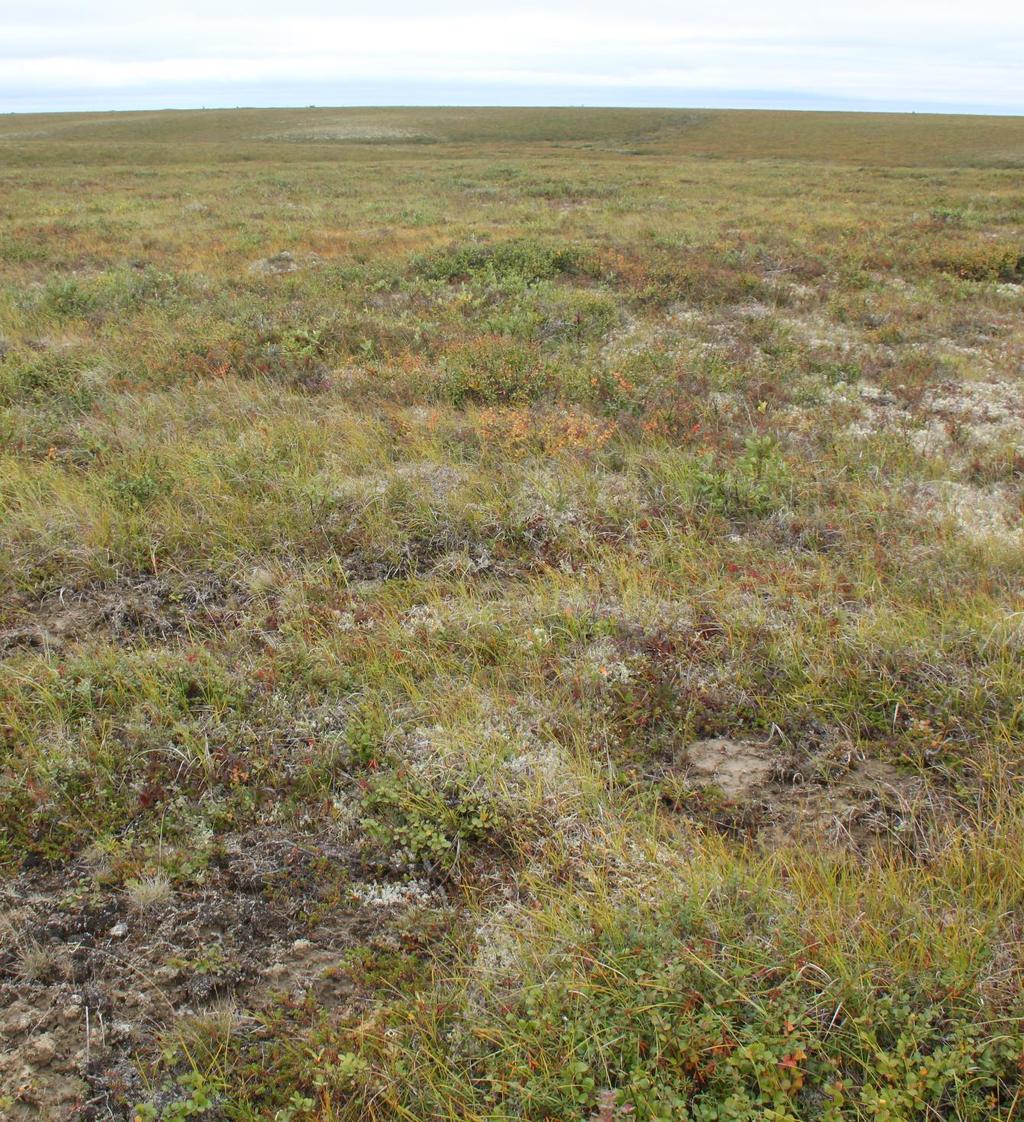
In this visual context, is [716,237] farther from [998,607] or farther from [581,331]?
[998,607]

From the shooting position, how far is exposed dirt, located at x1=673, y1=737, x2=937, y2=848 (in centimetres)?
321

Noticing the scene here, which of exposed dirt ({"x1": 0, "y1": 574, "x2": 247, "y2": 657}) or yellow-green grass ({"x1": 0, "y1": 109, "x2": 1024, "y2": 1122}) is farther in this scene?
exposed dirt ({"x1": 0, "y1": 574, "x2": 247, "y2": 657})

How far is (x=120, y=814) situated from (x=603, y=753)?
2385 mm

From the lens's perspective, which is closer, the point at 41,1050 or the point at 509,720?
the point at 41,1050

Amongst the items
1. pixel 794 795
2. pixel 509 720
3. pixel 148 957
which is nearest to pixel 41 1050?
pixel 148 957

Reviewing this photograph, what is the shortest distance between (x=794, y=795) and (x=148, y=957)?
293 centimetres

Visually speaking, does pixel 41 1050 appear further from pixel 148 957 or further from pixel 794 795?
pixel 794 795

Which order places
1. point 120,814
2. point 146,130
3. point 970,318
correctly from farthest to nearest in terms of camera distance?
point 146,130 < point 970,318 < point 120,814

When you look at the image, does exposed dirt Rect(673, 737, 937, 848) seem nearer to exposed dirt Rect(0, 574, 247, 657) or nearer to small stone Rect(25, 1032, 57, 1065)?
small stone Rect(25, 1032, 57, 1065)

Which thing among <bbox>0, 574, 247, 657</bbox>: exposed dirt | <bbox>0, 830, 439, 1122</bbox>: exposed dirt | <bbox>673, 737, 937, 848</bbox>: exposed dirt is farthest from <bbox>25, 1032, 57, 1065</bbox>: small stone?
<bbox>673, 737, 937, 848</bbox>: exposed dirt

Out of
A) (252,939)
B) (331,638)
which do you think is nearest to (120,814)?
(252,939)

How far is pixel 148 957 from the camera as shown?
2.77 m

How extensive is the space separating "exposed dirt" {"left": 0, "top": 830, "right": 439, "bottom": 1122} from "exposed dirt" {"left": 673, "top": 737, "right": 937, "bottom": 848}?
152 centimetres

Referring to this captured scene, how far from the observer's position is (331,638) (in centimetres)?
446
